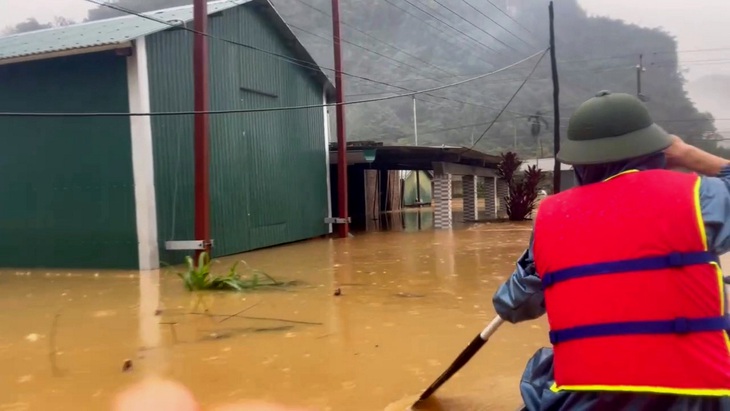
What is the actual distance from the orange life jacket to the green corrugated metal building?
10.5m

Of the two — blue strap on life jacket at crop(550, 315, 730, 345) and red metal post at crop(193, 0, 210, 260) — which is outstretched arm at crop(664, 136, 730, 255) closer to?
blue strap on life jacket at crop(550, 315, 730, 345)

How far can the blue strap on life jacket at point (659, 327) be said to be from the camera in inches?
73.3

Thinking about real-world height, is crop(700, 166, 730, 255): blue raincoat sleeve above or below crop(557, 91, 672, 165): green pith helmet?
below

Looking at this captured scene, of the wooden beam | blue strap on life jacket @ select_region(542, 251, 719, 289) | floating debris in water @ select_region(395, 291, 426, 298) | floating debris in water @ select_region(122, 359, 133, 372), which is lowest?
floating debris in water @ select_region(395, 291, 426, 298)

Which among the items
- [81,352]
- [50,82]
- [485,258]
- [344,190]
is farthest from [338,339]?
[344,190]

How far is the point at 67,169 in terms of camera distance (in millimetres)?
12055

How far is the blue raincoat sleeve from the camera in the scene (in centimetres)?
190

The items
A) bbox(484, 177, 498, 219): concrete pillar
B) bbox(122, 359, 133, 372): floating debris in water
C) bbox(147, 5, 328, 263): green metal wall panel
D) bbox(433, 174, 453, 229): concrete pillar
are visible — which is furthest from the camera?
bbox(484, 177, 498, 219): concrete pillar

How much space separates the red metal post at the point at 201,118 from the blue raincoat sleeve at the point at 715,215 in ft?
30.7

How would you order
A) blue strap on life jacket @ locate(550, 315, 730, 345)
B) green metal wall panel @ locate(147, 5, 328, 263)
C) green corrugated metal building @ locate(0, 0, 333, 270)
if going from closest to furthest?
blue strap on life jacket @ locate(550, 315, 730, 345) < green corrugated metal building @ locate(0, 0, 333, 270) < green metal wall panel @ locate(147, 5, 328, 263)

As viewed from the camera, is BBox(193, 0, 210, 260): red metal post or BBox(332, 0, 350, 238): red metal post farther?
BBox(332, 0, 350, 238): red metal post

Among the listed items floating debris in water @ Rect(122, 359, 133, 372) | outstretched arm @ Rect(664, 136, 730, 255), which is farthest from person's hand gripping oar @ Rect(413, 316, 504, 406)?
floating debris in water @ Rect(122, 359, 133, 372)

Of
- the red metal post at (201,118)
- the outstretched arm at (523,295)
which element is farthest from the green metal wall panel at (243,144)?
the outstretched arm at (523,295)

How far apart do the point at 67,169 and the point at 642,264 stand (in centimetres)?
1189
